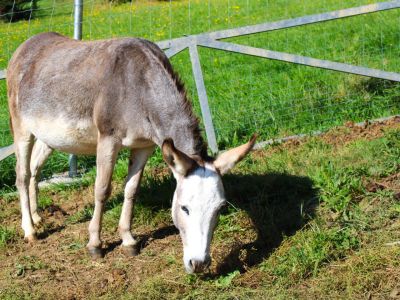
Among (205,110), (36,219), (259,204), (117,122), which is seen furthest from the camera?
(205,110)

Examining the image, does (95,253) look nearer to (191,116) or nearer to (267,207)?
(191,116)

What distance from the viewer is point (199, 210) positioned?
450 cm

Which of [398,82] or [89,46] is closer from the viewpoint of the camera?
[89,46]

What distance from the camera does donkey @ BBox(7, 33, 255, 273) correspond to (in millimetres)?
4574

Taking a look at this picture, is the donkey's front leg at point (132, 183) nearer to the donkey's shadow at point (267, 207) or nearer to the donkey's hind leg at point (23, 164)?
the donkey's shadow at point (267, 207)

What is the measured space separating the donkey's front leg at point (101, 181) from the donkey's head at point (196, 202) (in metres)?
0.83

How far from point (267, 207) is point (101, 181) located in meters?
1.52

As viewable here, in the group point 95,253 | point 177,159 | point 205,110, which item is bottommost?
point 95,253

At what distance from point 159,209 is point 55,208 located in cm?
130

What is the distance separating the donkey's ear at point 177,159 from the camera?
4504 mm

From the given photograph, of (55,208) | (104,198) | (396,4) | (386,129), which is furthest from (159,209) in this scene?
(396,4)

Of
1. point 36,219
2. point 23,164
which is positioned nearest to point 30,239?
point 36,219

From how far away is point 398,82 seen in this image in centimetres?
840

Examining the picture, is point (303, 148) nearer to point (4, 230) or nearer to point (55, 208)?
point (55, 208)
